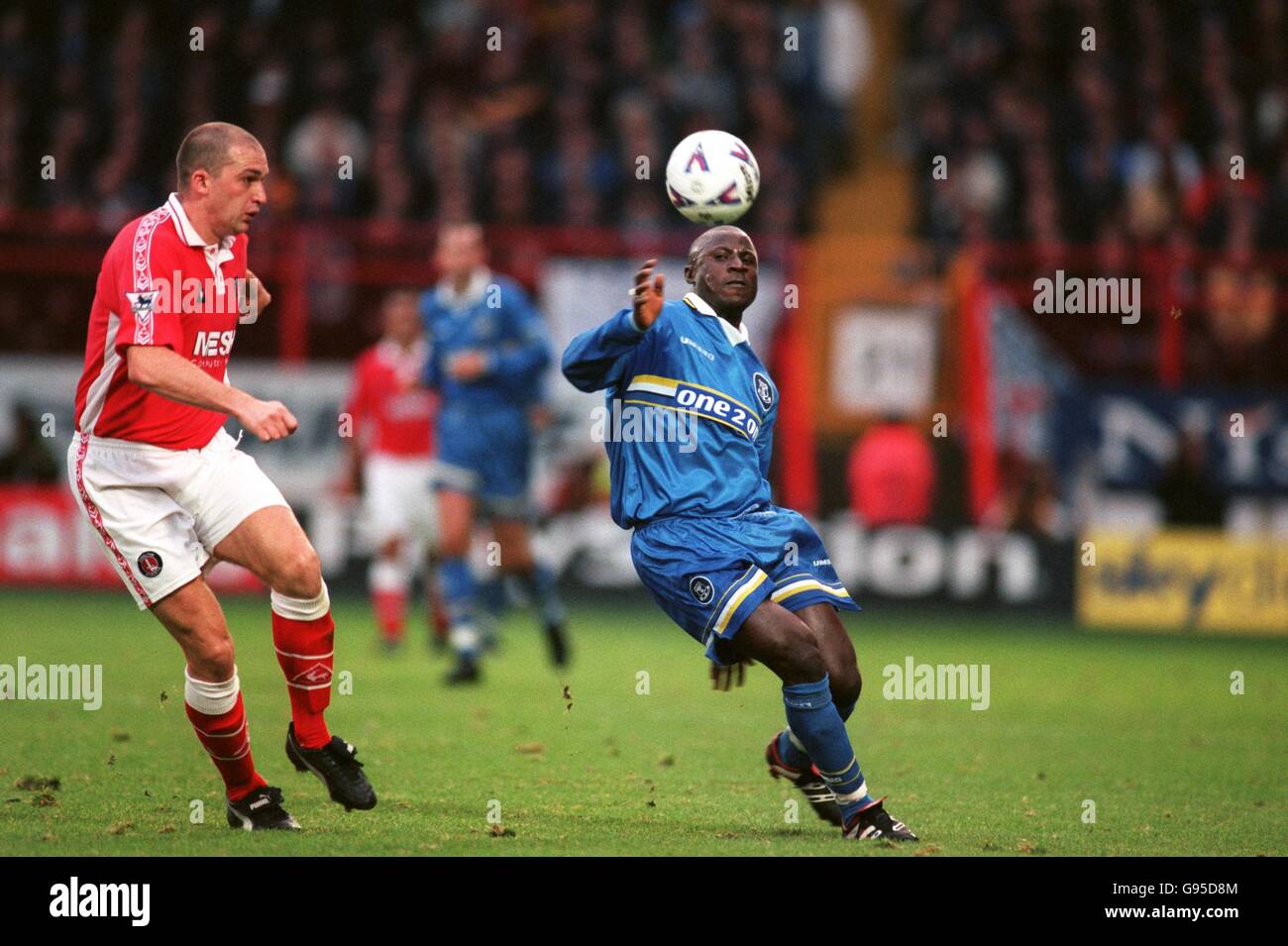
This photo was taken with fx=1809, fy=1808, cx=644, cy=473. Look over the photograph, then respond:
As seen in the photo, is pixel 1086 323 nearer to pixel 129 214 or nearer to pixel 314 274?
pixel 314 274

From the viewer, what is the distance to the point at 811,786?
275 inches

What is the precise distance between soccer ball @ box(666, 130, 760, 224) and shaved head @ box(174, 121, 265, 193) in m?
1.68

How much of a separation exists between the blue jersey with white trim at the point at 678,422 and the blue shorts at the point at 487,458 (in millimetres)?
5192

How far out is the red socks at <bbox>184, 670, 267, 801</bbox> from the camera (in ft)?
21.1

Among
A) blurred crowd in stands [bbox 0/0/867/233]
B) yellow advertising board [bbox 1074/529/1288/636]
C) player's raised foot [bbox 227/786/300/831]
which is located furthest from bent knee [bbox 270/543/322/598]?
blurred crowd in stands [bbox 0/0/867/233]

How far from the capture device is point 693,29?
802 inches

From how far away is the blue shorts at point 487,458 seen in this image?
12.1 m

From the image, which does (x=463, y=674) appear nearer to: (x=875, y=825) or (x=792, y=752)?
(x=792, y=752)

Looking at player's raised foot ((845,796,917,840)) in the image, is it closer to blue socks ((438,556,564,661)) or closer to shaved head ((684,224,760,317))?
shaved head ((684,224,760,317))

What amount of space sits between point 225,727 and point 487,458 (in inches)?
229

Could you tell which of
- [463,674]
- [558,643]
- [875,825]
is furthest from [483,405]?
[875,825]
